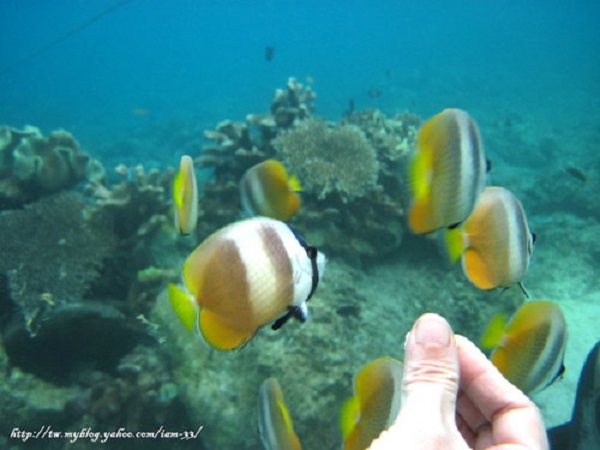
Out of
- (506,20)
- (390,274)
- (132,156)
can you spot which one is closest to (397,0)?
(506,20)

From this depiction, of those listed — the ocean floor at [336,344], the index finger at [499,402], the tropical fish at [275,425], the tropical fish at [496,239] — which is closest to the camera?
the index finger at [499,402]

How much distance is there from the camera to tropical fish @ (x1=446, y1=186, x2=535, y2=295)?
208cm

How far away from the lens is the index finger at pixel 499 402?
1204 millimetres

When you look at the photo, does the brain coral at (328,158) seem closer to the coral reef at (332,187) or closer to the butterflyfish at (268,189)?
the coral reef at (332,187)

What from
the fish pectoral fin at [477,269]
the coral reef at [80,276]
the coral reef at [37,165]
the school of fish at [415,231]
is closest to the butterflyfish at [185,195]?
the school of fish at [415,231]

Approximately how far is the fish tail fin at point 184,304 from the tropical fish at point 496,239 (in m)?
1.40

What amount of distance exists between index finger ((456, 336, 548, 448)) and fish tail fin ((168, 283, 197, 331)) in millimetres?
1018

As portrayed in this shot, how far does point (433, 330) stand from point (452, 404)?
0.22 metres

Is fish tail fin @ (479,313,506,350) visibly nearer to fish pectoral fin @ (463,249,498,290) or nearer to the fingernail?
fish pectoral fin @ (463,249,498,290)

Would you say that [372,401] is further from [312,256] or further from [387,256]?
[387,256]

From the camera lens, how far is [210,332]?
5.38 feet

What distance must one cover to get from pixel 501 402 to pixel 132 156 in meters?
19.7

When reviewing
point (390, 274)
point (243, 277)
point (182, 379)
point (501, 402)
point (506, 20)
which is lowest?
point (506, 20)

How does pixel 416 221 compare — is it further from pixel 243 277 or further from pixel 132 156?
pixel 132 156
